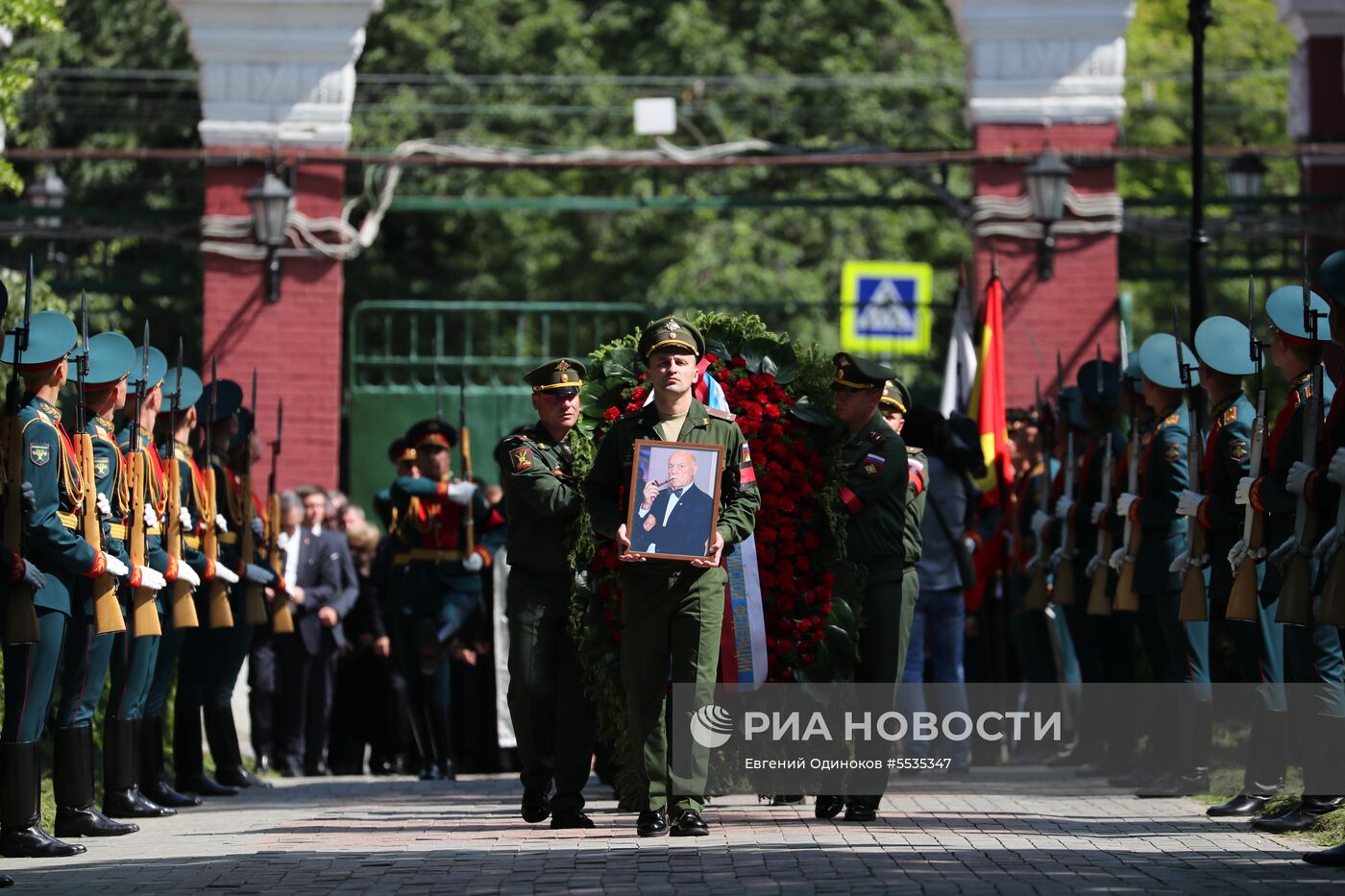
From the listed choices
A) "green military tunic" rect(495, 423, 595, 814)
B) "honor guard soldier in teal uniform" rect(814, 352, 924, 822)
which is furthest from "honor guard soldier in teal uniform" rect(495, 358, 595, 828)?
"honor guard soldier in teal uniform" rect(814, 352, 924, 822)

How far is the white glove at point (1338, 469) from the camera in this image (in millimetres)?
8039

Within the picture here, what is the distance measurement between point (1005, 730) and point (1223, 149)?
6277 mm

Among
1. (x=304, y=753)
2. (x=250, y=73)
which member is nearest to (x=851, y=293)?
(x=250, y=73)

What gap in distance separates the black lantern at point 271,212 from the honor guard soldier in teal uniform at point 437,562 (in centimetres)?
402

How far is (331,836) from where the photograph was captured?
9.65 meters

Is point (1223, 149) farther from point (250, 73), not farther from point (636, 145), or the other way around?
point (636, 145)

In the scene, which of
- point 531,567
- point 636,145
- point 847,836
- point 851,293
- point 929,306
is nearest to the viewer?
point 847,836

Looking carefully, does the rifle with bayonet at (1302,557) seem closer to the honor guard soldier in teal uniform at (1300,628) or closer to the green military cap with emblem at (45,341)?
the honor guard soldier in teal uniform at (1300,628)

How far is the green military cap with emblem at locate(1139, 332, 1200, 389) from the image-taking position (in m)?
11.3

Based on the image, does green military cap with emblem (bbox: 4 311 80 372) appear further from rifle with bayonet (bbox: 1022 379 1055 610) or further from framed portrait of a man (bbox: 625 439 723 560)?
rifle with bayonet (bbox: 1022 379 1055 610)

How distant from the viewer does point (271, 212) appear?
1733 cm

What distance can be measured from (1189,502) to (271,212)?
895cm

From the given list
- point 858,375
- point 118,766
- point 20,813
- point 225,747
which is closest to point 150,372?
point 118,766

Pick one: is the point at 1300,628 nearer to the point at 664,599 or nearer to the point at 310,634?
the point at 664,599
